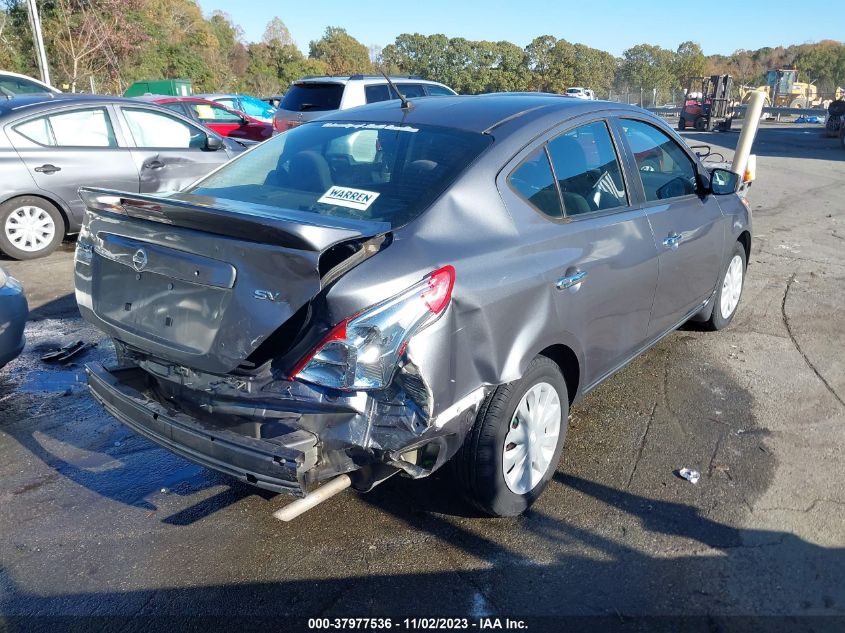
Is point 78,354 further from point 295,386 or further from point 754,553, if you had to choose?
point 754,553

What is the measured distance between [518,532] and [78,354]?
355cm

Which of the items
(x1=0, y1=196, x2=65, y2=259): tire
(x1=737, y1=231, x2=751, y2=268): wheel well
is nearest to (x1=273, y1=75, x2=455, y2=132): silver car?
(x1=0, y1=196, x2=65, y2=259): tire

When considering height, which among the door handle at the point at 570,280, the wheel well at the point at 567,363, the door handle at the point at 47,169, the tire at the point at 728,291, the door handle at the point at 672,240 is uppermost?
the door handle at the point at 47,169

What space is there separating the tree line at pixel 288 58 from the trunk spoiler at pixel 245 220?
23.8 m

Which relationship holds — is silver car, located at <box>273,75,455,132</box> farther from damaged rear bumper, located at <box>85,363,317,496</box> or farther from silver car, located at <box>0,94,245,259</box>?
damaged rear bumper, located at <box>85,363,317,496</box>

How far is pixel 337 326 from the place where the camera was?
8.01ft

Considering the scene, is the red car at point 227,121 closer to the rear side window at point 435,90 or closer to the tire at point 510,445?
the rear side window at point 435,90

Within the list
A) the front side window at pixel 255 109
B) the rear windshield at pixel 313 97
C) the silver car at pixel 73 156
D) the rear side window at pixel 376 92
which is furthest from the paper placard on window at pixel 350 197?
the front side window at pixel 255 109

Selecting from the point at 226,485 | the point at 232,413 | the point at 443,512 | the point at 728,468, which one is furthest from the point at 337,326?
the point at 728,468

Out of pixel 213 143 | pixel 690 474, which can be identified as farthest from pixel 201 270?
pixel 213 143

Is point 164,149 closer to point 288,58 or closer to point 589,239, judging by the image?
point 589,239

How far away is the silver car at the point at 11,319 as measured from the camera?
4230 millimetres

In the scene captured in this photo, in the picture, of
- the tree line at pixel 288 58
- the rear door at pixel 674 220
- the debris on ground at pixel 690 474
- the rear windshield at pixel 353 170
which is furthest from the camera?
the tree line at pixel 288 58

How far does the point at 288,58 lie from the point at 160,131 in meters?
51.9
